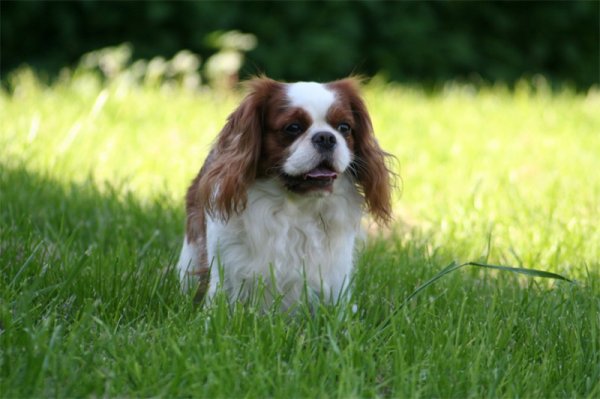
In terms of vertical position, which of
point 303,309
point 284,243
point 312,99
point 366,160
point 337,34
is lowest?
point 303,309

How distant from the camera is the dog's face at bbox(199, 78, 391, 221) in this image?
2.86m

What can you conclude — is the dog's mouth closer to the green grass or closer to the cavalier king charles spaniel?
the cavalier king charles spaniel

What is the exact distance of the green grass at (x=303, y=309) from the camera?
7.52 ft

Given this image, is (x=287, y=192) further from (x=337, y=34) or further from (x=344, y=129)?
(x=337, y=34)

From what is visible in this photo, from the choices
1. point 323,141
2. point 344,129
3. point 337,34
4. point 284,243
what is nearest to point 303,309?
point 284,243

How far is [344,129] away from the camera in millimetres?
2998

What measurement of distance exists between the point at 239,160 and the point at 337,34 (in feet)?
18.7

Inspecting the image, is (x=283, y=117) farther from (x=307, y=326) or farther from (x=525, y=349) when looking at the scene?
(x=525, y=349)

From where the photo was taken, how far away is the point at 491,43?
31.1ft

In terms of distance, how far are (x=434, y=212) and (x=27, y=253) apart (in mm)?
2085

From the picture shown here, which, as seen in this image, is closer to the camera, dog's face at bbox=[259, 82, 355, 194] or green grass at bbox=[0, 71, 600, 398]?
green grass at bbox=[0, 71, 600, 398]

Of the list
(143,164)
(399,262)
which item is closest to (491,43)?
(143,164)

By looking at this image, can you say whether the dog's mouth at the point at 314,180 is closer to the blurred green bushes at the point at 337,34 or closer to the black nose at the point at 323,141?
the black nose at the point at 323,141

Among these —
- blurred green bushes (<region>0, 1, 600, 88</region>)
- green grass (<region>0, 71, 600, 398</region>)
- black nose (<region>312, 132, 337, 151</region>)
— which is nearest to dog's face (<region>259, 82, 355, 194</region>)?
black nose (<region>312, 132, 337, 151</region>)
